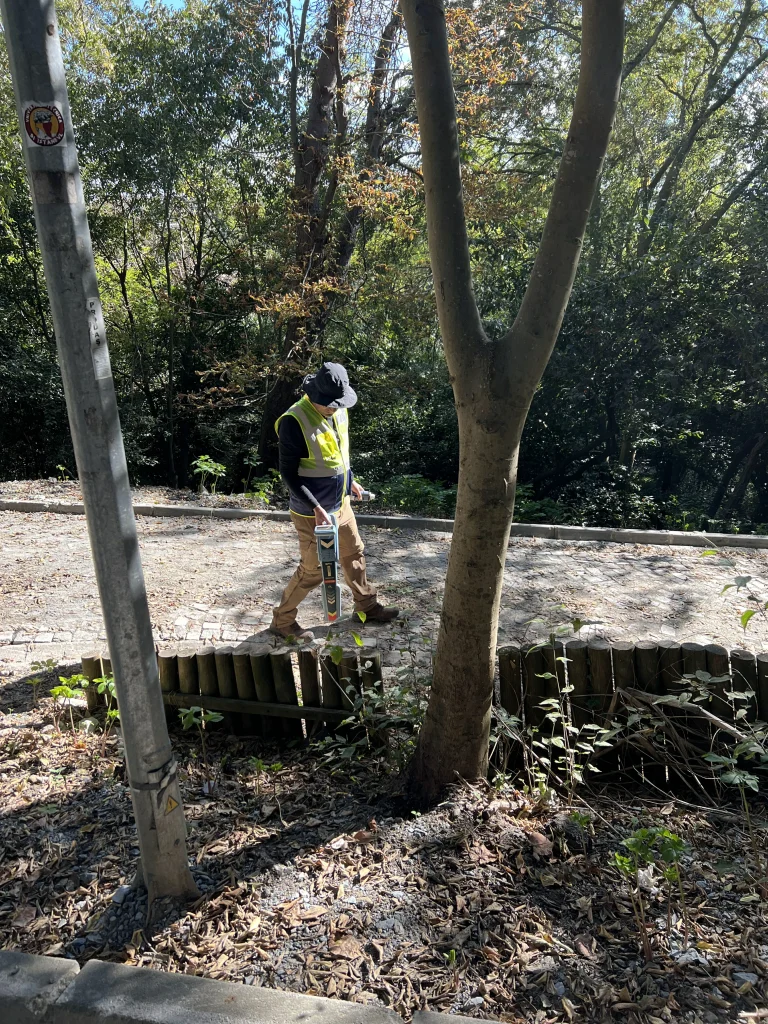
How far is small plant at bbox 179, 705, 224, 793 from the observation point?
11.9 feet

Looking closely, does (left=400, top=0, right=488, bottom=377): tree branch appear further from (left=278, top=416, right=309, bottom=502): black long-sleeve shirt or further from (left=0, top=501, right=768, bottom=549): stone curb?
(left=0, top=501, right=768, bottom=549): stone curb

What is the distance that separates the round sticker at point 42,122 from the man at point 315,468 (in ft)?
9.64

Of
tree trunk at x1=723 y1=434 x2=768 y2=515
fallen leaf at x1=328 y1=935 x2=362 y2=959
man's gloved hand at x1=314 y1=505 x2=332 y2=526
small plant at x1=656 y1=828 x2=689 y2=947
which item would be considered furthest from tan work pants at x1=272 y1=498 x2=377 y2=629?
tree trunk at x1=723 y1=434 x2=768 y2=515

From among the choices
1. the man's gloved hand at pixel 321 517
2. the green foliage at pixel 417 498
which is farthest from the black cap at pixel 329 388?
the green foliage at pixel 417 498

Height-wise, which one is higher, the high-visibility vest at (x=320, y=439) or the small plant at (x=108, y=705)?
the high-visibility vest at (x=320, y=439)

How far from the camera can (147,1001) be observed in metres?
2.20

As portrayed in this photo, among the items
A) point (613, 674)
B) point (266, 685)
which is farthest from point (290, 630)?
point (613, 674)

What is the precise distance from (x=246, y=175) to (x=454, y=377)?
1179 cm

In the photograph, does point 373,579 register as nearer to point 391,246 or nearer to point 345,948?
point 345,948

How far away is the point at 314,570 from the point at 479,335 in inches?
116

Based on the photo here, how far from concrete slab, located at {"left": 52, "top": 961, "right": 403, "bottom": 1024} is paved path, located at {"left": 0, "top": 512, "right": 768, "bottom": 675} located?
8.94 feet

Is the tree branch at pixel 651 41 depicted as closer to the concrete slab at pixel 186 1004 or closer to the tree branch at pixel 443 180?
the tree branch at pixel 443 180

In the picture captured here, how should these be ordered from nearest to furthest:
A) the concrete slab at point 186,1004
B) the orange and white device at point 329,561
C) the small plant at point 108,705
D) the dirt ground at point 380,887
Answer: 1. the concrete slab at point 186,1004
2. the dirt ground at point 380,887
3. the small plant at point 108,705
4. the orange and white device at point 329,561

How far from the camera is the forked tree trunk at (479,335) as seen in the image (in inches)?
98.3
